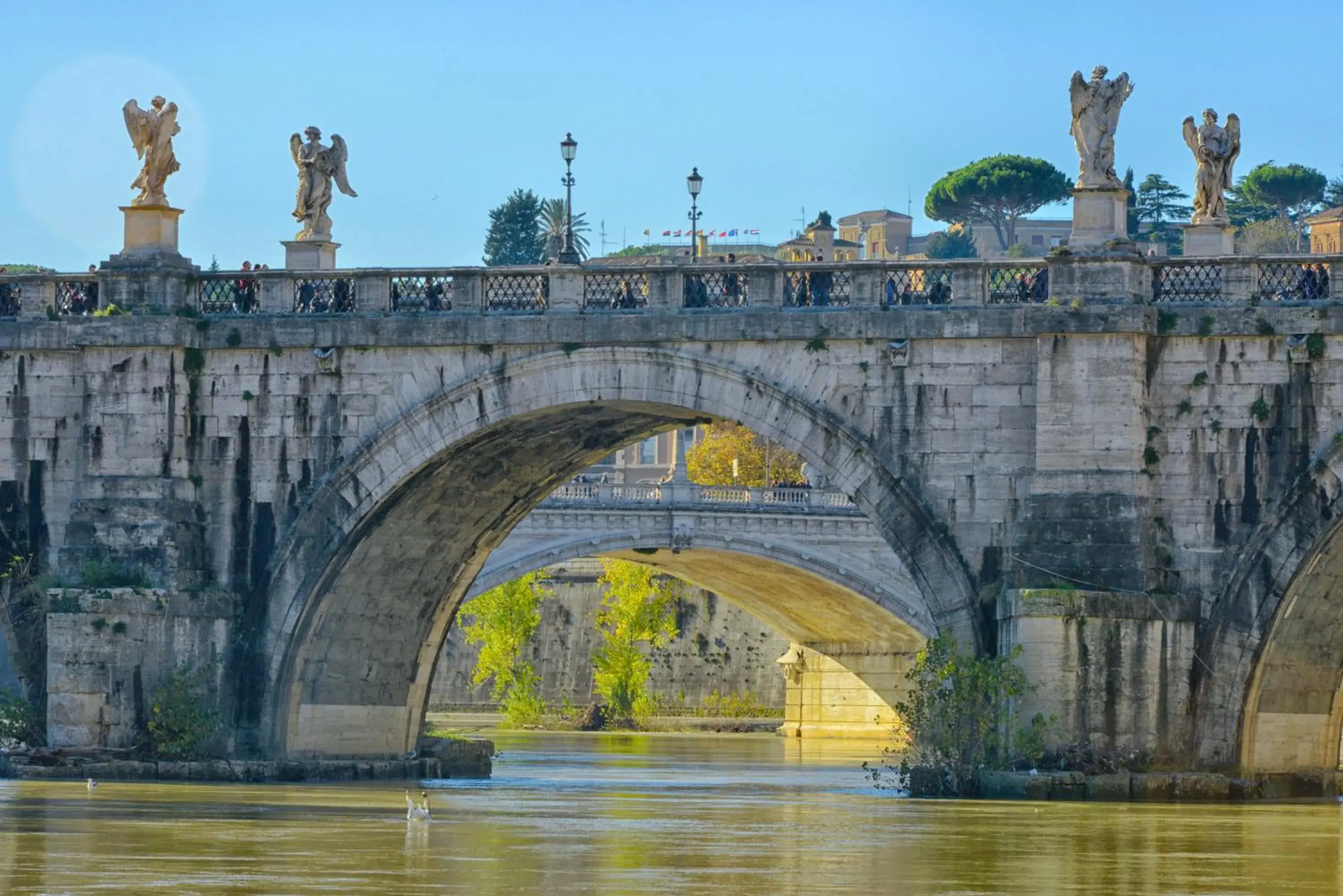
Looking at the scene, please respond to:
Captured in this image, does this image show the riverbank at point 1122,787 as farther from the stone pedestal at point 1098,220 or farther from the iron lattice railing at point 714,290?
the iron lattice railing at point 714,290

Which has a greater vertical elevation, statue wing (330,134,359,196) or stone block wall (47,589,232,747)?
statue wing (330,134,359,196)

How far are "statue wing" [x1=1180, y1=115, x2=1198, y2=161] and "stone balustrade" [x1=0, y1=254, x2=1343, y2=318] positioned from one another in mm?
1746

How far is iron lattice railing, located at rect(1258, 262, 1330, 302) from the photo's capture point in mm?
40094

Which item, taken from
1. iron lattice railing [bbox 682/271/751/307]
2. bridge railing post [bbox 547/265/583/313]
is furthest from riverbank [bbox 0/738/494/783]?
iron lattice railing [bbox 682/271/751/307]

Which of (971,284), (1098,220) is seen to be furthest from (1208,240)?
(971,284)

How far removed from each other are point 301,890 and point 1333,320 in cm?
2018

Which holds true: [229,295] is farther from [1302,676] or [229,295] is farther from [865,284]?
[1302,676]

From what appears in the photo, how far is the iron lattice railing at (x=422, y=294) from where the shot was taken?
144ft

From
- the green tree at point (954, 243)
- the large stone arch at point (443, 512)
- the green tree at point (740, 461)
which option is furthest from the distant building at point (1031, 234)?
the large stone arch at point (443, 512)

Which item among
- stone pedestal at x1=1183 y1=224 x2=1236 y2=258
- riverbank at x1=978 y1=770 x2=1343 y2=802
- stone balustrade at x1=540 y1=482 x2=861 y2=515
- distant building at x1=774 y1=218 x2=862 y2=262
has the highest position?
distant building at x1=774 y1=218 x2=862 y2=262

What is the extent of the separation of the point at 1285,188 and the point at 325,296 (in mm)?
101931

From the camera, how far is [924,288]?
137 feet

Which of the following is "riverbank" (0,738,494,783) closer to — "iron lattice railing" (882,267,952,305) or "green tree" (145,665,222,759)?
"green tree" (145,665,222,759)

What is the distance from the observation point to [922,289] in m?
41.8
